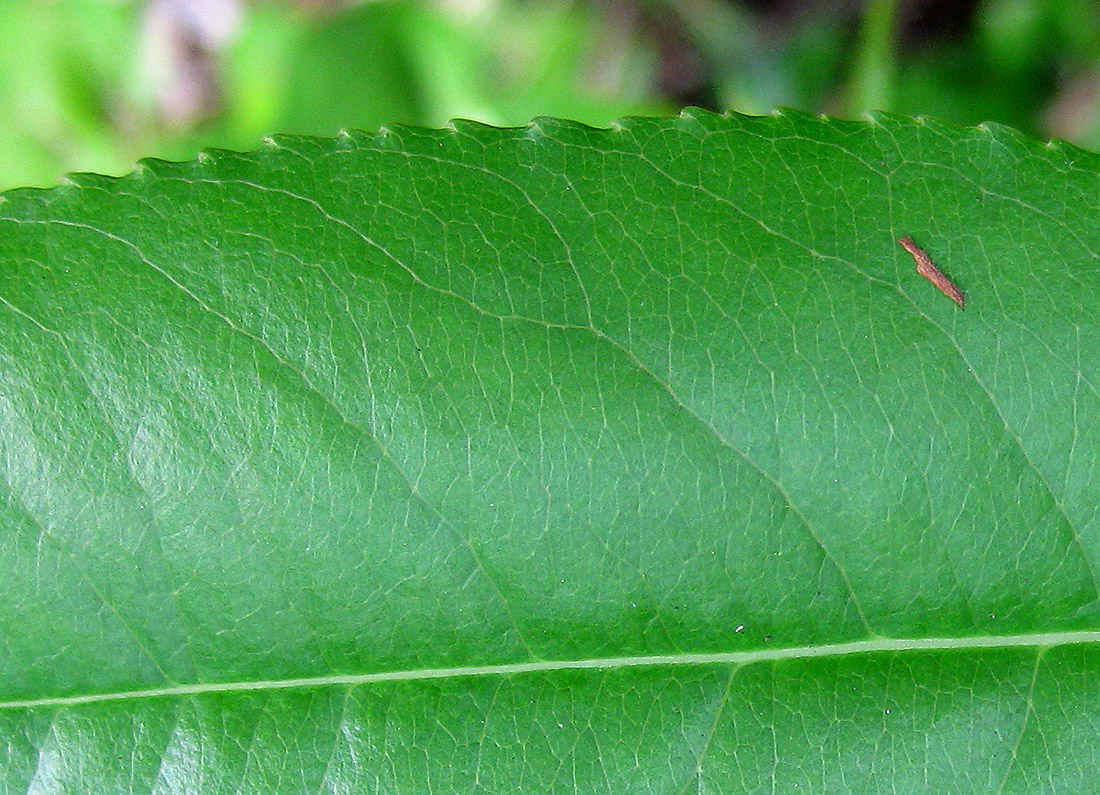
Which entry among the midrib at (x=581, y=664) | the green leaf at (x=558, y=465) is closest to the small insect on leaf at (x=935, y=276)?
the green leaf at (x=558, y=465)

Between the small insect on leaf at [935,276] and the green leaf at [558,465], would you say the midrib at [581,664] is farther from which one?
the small insect on leaf at [935,276]

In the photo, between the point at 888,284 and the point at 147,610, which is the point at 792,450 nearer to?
the point at 888,284

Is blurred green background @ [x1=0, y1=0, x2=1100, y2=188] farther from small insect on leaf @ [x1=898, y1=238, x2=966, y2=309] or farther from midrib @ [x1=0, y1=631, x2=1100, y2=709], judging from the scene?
midrib @ [x1=0, y1=631, x2=1100, y2=709]

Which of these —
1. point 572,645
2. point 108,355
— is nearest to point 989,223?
point 572,645

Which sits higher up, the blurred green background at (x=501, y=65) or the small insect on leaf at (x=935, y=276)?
the blurred green background at (x=501, y=65)

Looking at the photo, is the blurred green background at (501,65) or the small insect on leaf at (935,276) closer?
the small insect on leaf at (935,276)

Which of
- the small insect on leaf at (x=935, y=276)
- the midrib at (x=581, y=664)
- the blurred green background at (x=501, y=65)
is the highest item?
the blurred green background at (x=501, y=65)

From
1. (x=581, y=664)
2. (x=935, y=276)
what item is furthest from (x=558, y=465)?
(x=935, y=276)
